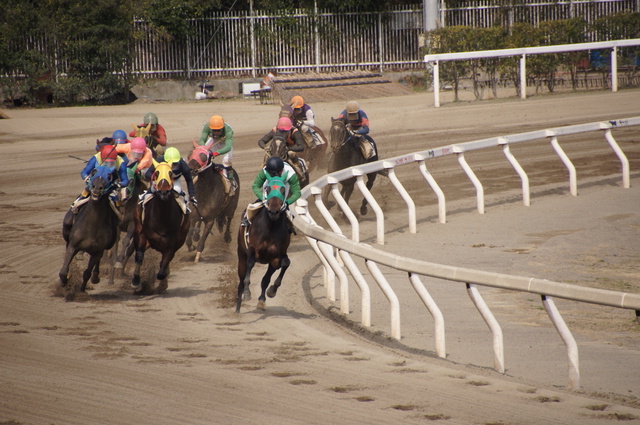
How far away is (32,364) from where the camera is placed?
6.66m

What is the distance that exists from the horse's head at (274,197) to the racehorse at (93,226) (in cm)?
196

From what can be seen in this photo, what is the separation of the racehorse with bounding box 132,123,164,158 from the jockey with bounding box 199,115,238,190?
800 millimetres

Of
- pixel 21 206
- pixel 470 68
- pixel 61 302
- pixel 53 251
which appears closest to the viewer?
pixel 61 302

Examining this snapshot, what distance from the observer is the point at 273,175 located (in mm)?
9242

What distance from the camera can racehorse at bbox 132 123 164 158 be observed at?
39.3ft

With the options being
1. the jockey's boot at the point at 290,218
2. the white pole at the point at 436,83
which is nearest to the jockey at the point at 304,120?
the jockey's boot at the point at 290,218

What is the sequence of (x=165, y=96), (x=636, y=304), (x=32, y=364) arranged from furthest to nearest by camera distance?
(x=165, y=96) < (x=32, y=364) < (x=636, y=304)

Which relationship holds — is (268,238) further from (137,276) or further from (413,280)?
(413,280)

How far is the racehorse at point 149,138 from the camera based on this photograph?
1198 centimetres

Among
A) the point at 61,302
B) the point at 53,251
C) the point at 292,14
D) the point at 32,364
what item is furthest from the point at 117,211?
the point at 292,14

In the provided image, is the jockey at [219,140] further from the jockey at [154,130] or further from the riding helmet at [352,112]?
the riding helmet at [352,112]

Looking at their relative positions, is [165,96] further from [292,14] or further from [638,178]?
[638,178]

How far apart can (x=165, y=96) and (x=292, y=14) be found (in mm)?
5261

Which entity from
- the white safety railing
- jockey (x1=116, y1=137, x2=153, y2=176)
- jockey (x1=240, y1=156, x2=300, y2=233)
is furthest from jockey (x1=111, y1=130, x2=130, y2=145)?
the white safety railing
